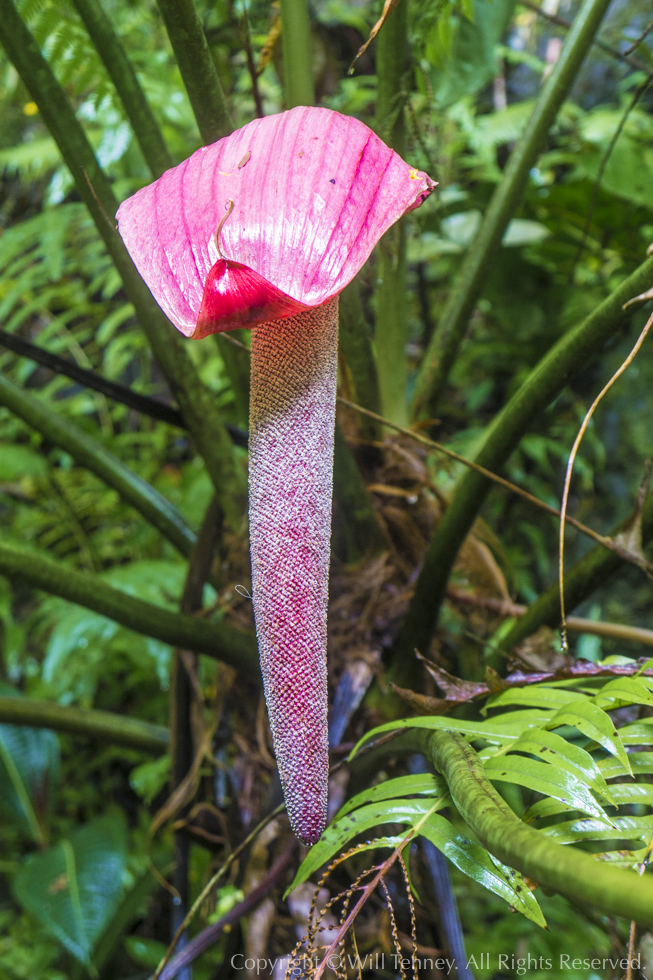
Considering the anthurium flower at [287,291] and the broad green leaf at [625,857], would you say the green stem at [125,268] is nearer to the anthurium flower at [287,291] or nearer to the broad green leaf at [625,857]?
the anthurium flower at [287,291]

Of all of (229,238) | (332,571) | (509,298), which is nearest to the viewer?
(229,238)

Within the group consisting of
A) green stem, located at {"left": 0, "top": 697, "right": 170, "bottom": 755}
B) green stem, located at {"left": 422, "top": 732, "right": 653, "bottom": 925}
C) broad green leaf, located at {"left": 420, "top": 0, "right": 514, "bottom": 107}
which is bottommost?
green stem, located at {"left": 0, "top": 697, "right": 170, "bottom": 755}

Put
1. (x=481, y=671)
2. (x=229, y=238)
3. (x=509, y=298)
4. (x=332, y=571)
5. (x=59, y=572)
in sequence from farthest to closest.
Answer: (x=509, y=298) → (x=481, y=671) → (x=332, y=571) → (x=59, y=572) → (x=229, y=238)

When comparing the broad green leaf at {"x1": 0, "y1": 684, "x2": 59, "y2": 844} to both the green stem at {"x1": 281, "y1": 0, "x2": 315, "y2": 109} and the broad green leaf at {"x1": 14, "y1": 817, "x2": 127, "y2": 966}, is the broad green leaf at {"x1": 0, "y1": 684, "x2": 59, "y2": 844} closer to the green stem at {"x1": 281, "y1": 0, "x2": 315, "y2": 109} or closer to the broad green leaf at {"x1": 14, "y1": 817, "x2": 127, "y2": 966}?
the broad green leaf at {"x1": 14, "y1": 817, "x2": 127, "y2": 966}

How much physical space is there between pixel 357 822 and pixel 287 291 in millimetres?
305

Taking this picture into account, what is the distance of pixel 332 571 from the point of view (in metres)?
0.67

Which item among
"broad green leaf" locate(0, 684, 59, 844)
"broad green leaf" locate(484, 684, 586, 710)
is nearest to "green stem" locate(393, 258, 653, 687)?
"broad green leaf" locate(484, 684, 586, 710)

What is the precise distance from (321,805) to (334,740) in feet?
0.81

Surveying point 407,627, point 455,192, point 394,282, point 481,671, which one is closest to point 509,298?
point 455,192

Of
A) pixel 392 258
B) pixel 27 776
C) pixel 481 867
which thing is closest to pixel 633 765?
pixel 481 867

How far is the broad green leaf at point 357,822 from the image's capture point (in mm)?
379

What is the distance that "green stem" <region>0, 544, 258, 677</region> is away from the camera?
1.68 feet

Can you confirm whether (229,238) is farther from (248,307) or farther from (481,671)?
(481,671)

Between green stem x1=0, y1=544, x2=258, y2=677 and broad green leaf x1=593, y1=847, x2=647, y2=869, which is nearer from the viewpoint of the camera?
broad green leaf x1=593, y1=847, x2=647, y2=869
